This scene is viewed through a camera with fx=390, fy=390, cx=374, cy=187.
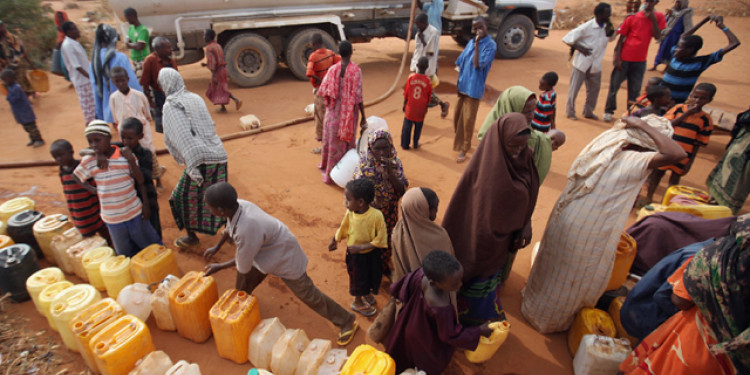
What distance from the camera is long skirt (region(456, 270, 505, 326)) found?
2679 millimetres

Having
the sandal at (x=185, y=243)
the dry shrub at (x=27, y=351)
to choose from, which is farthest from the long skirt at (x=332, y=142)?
the dry shrub at (x=27, y=351)

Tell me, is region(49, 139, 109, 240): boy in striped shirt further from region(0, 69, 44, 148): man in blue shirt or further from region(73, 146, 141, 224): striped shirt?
region(0, 69, 44, 148): man in blue shirt

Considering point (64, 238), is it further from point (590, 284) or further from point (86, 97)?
point (590, 284)

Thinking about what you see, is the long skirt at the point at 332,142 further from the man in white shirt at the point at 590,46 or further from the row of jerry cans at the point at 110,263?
the man in white shirt at the point at 590,46

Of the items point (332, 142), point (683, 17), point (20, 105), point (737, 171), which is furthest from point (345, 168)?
point (683, 17)

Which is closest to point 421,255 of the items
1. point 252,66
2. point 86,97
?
point 86,97

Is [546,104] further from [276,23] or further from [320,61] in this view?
[276,23]

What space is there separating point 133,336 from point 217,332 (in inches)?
18.9

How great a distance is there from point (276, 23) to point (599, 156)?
780 cm

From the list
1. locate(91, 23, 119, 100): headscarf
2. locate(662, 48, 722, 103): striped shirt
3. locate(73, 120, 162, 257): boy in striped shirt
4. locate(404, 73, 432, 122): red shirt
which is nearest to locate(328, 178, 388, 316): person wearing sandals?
locate(73, 120, 162, 257): boy in striped shirt

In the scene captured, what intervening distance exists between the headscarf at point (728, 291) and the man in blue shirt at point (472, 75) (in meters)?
3.93

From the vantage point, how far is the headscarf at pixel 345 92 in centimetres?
462

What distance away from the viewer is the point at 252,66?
8.84 metres

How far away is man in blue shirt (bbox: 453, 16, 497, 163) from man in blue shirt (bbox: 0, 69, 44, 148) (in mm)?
6256
